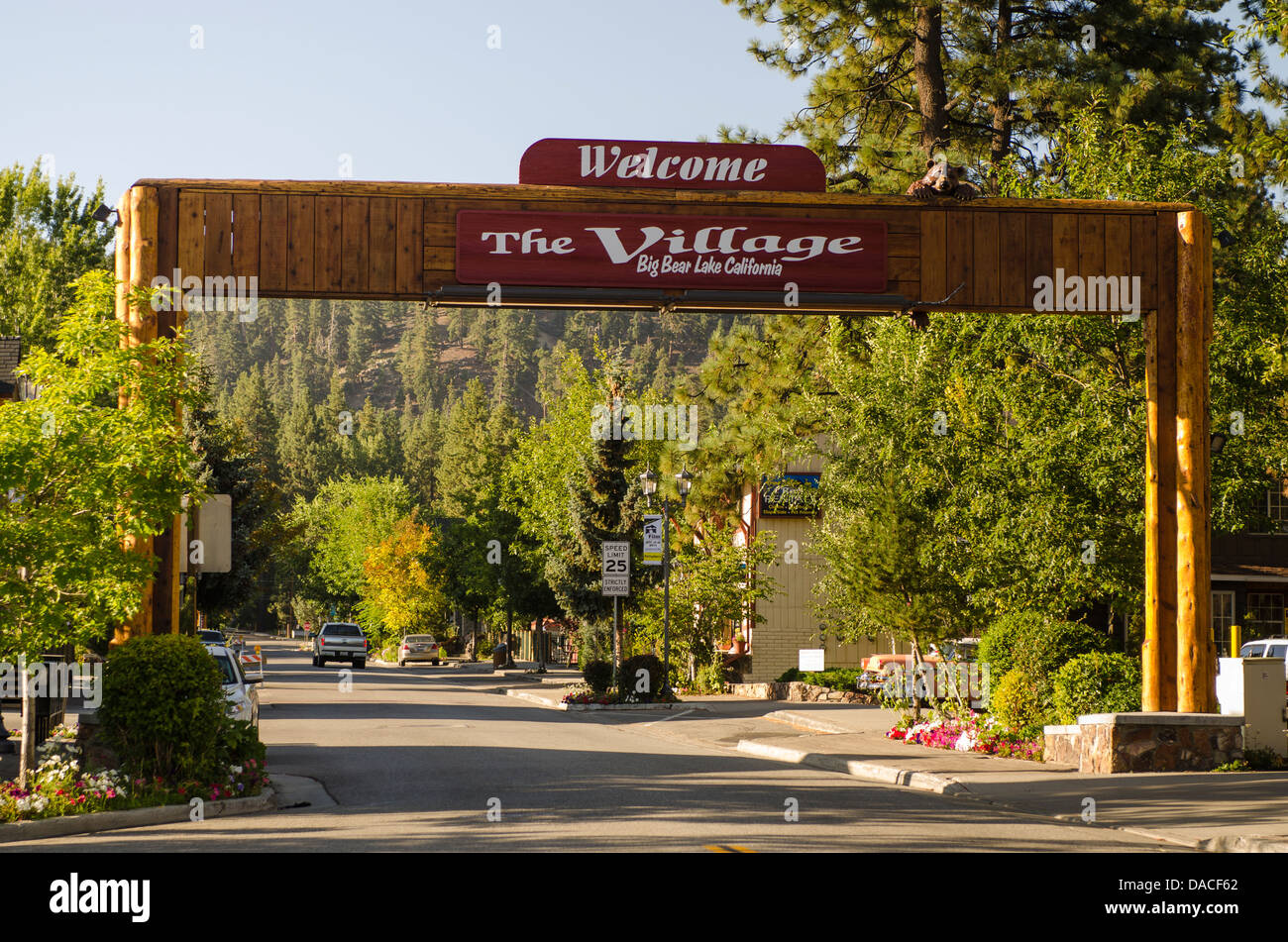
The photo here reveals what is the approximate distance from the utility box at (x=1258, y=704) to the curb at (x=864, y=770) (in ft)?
14.2

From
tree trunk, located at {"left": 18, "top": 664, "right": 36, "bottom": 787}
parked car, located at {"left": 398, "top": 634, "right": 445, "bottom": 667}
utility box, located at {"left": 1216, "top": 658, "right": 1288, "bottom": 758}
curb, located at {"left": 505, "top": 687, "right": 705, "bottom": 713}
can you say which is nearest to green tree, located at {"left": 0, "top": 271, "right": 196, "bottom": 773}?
tree trunk, located at {"left": 18, "top": 664, "right": 36, "bottom": 787}

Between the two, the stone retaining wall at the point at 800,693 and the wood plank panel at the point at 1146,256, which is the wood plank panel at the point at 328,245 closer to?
the wood plank panel at the point at 1146,256

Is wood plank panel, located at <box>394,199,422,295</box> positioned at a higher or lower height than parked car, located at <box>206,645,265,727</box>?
higher

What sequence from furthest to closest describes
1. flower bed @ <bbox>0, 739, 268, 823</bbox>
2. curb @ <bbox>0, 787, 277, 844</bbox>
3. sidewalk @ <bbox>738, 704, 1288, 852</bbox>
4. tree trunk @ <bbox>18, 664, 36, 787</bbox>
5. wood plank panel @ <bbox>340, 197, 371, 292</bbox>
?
wood plank panel @ <bbox>340, 197, 371, 292</bbox> → tree trunk @ <bbox>18, 664, 36, 787</bbox> → flower bed @ <bbox>0, 739, 268, 823</bbox> → sidewalk @ <bbox>738, 704, 1288, 852</bbox> → curb @ <bbox>0, 787, 277, 844</bbox>

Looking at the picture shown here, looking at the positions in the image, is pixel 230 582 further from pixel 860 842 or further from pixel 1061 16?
pixel 860 842

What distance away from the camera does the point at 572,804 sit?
13.7m

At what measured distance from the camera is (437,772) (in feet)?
56.1

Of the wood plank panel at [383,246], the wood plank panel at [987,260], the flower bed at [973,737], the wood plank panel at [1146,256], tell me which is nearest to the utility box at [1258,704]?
the flower bed at [973,737]

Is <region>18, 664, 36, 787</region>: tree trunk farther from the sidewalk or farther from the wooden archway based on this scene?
the sidewalk

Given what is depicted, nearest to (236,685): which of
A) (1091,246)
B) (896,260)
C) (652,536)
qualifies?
(896,260)

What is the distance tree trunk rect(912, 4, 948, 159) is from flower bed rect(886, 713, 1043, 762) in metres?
15.1

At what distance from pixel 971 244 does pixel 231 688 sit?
1155cm

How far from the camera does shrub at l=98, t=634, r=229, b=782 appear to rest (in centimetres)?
1381

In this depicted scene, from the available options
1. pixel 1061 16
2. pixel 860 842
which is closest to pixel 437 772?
pixel 860 842
